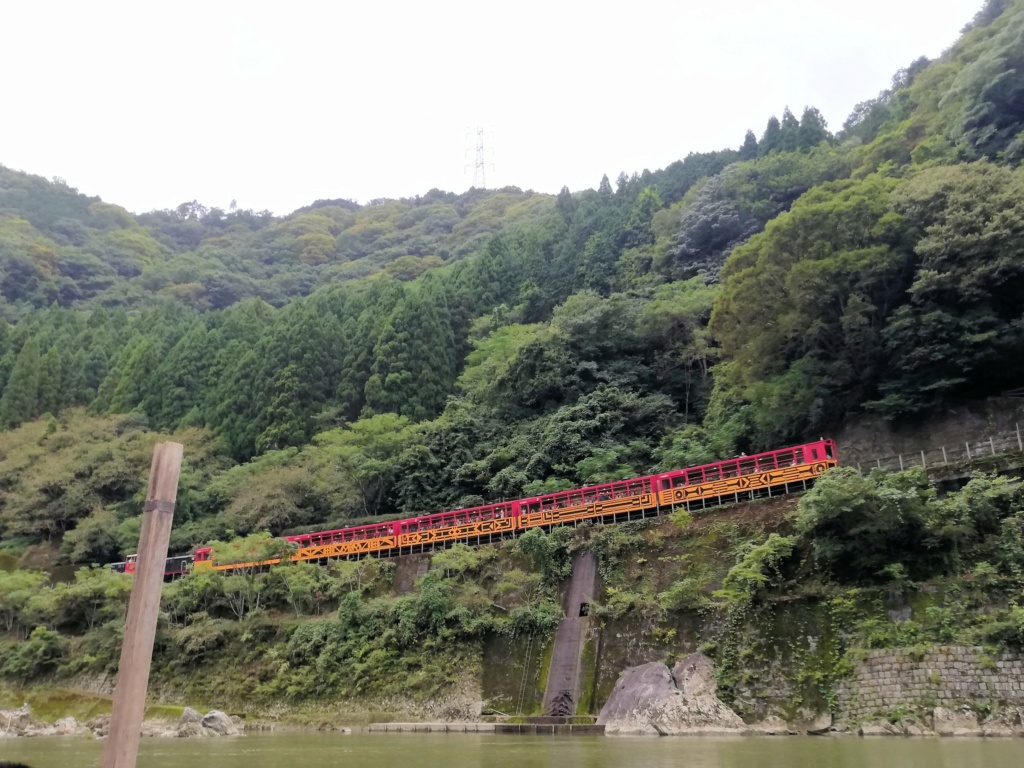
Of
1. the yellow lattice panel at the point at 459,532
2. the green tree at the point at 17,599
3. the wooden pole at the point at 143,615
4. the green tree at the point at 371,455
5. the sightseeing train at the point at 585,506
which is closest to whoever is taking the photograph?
the wooden pole at the point at 143,615

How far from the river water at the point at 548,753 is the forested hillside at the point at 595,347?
1402 cm

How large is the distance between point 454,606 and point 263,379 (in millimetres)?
24813

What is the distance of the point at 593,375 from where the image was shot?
35.2 metres

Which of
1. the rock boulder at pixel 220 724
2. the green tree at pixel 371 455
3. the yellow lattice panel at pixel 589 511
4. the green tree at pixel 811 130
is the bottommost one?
the rock boulder at pixel 220 724

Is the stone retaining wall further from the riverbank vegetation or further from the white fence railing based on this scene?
the white fence railing

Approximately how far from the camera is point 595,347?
36.1 metres

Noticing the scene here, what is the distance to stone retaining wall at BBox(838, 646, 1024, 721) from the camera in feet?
46.2

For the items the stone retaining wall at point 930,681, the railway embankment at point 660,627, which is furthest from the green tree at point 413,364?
the stone retaining wall at point 930,681

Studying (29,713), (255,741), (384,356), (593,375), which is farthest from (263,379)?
(255,741)

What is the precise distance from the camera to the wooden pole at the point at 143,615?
4.96 metres

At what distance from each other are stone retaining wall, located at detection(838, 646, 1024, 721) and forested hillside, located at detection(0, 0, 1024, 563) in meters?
10.7

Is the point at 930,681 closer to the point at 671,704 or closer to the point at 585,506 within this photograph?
the point at 671,704

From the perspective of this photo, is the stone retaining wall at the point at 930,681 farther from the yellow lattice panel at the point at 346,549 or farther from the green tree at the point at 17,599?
the green tree at the point at 17,599

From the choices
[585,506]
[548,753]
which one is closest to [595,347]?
[585,506]
